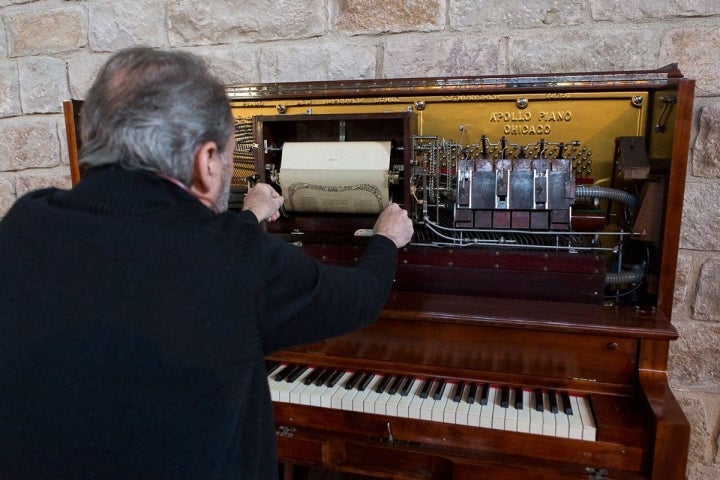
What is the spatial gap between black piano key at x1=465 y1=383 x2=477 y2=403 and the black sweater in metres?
0.64

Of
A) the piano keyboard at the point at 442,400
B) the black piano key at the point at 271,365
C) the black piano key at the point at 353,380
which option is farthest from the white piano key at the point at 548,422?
the black piano key at the point at 271,365

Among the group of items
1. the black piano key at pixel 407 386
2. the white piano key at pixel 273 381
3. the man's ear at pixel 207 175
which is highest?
the man's ear at pixel 207 175

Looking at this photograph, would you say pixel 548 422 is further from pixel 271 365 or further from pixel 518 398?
pixel 271 365

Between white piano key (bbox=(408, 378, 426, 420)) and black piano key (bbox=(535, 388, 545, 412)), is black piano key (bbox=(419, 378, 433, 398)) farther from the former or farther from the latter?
black piano key (bbox=(535, 388, 545, 412))

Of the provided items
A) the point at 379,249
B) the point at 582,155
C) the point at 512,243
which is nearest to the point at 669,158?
the point at 582,155

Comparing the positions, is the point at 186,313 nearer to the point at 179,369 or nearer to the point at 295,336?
the point at 179,369

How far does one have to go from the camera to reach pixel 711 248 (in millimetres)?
1797

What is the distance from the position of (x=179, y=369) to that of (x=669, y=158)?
1.28 m

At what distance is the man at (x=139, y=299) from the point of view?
2.59 ft

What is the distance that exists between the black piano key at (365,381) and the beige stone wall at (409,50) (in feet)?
3.73

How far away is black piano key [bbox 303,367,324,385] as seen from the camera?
148 cm

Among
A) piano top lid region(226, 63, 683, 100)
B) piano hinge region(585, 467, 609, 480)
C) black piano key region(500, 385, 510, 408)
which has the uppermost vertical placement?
piano top lid region(226, 63, 683, 100)

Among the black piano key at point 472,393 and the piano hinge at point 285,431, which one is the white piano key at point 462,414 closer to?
the black piano key at point 472,393

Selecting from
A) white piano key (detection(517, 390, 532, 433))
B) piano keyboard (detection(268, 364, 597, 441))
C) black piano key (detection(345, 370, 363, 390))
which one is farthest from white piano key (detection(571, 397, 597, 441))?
black piano key (detection(345, 370, 363, 390))
